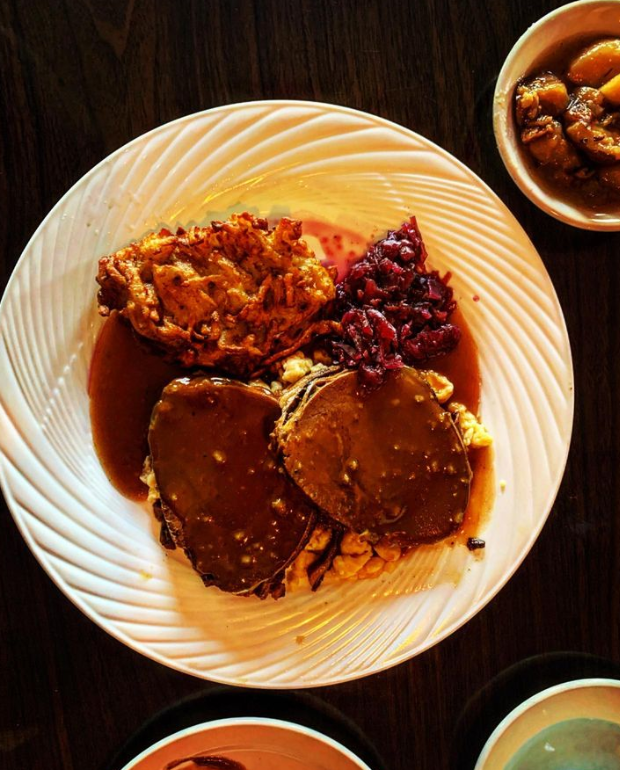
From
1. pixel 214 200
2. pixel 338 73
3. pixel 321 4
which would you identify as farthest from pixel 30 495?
pixel 321 4

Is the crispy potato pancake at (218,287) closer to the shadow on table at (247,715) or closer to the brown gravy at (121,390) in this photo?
the brown gravy at (121,390)

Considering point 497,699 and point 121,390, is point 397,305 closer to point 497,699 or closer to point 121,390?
point 121,390

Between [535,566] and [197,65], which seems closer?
[197,65]

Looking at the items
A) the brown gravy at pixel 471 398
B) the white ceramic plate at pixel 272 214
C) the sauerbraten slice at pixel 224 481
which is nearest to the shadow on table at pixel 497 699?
the white ceramic plate at pixel 272 214

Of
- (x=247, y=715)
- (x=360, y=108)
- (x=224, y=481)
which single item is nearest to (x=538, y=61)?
(x=360, y=108)

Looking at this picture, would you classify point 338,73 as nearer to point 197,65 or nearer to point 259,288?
point 197,65
